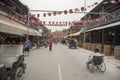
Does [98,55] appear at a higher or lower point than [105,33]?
lower

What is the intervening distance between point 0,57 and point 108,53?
1645 cm

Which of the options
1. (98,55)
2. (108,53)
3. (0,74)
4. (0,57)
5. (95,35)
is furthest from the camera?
(95,35)

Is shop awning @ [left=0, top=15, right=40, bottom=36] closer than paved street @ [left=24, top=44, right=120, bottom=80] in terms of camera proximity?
No

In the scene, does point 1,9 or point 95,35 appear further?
point 95,35

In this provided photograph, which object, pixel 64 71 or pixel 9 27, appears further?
pixel 9 27

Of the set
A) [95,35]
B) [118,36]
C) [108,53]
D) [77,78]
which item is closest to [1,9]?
[108,53]

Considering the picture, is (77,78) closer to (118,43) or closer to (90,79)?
(90,79)

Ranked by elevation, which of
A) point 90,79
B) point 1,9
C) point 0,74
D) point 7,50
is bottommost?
point 90,79

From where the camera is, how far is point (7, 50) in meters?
9.16

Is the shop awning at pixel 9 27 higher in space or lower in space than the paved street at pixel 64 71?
higher

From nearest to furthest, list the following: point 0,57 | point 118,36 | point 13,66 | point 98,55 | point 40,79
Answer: point 13,66 → point 0,57 → point 40,79 → point 98,55 → point 118,36

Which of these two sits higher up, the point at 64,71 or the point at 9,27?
the point at 9,27

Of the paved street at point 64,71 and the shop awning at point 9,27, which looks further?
the shop awning at point 9,27

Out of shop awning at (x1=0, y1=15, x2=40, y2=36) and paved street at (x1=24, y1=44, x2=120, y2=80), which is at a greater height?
shop awning at (x1=0, y1=15, x2=40, y2=36)
